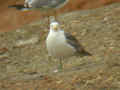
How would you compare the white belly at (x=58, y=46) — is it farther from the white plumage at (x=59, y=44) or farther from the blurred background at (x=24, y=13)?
the blurred background at (x=24, y=13)

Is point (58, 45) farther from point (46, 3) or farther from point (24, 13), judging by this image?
point (24, 13)

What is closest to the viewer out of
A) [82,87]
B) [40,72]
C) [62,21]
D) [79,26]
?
[82,87]

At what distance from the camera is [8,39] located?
6.91 m

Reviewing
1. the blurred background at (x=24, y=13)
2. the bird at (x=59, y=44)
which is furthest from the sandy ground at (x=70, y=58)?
the blurred background at (x=24, y=13)

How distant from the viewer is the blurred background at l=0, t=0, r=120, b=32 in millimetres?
10305

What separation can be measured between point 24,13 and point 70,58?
243 inches

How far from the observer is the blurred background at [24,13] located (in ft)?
33.8

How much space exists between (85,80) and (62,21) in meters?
3.14

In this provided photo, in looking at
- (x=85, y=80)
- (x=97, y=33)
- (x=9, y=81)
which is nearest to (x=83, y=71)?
(x=85, y=80)

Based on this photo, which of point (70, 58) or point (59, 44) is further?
point (70, 58)

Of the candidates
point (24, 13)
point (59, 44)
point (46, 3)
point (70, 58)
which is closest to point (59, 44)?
point (59, 44)

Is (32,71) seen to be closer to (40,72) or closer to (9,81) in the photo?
(40,72)

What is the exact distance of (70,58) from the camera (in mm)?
5504

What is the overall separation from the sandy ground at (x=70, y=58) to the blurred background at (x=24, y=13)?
257 centimetres
